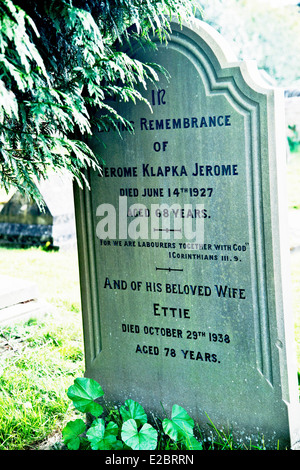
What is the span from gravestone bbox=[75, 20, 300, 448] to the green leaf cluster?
0.59 feet

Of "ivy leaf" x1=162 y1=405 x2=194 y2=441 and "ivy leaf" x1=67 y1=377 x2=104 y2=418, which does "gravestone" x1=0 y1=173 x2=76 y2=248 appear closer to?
"ivy leaf" x1=67 y1=377 x2=104 y2=418

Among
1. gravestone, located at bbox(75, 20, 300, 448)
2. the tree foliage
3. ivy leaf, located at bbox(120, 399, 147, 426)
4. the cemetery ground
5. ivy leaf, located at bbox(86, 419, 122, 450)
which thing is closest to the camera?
the tree foliage

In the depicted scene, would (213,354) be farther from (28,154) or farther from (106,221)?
(28,154)

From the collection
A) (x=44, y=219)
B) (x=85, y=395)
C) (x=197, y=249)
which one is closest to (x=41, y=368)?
(x=85, y=395)

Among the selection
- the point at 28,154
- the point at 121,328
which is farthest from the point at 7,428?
the point at 28,154

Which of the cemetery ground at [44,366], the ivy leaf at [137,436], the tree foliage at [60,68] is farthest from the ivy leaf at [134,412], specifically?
the tree foliage at [60,68]

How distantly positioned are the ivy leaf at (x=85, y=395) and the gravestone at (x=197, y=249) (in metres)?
0.26

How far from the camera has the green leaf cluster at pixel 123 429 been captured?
2.70m

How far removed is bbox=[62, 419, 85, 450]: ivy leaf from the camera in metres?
2.83

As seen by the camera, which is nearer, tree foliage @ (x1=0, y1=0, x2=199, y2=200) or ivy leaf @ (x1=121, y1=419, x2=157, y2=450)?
tree foliage @ (x1=0, y1=0, x2=199, y2=200)

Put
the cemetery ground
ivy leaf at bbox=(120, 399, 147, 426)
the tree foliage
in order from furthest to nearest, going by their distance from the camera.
A: the cemetery ground
ivy leaf at bbox=(120, 399, 147, 426)
the tree foliage

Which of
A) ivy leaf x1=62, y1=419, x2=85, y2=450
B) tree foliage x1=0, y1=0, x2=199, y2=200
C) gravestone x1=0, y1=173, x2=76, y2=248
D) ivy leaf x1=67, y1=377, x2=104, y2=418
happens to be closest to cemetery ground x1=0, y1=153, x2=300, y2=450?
ivy leaf x1=62, y1=419, x2=85, y2=450

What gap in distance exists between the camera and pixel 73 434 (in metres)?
2.85

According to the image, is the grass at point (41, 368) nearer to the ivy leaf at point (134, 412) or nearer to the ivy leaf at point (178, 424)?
the ivy leaf at point (134, 412)
